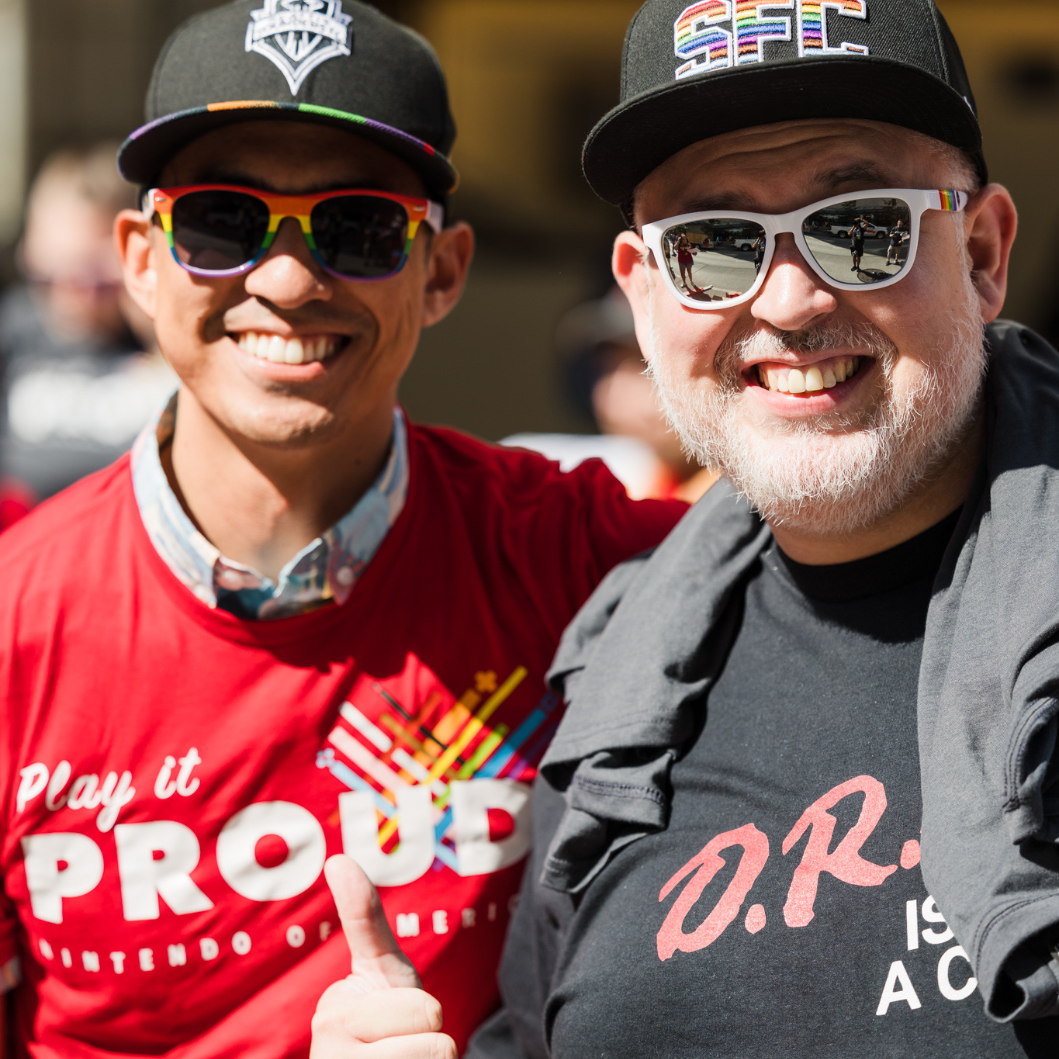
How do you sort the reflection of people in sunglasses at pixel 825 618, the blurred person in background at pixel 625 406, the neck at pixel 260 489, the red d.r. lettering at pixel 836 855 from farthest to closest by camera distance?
the blurred person in background at pixel 625 406
the neck at pixel 260 489
the red d.r. lettering at pixel 836 855
the reflection of people in sunglasses at pixel 825 618

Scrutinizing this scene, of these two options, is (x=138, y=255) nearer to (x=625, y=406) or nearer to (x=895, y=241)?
(x=895, y=241)

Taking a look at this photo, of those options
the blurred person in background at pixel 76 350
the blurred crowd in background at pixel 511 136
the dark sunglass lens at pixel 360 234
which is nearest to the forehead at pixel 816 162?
the dark sunglass lens at pixel 360 234

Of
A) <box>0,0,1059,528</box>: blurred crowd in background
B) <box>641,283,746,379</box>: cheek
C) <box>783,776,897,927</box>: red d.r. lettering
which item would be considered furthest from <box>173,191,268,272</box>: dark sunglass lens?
<box>0,0,1059,528</box>: blurred crowd in background

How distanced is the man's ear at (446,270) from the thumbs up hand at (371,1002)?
1.21m

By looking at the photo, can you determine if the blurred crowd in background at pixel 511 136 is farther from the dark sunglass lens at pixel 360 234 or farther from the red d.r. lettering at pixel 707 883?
the red d.r. lettering at pixel 707 883

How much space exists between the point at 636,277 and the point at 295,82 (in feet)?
2.30

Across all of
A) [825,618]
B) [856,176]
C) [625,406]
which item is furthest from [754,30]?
[625,406]

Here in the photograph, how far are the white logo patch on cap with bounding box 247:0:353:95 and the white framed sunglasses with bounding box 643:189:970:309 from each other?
2.91ft

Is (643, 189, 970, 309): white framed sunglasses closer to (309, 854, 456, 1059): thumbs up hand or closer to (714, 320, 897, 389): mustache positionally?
(714, 320, 897, 389): mustache

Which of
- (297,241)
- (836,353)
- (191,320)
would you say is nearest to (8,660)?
(191,320)

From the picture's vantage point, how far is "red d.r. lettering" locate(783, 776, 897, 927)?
164cm

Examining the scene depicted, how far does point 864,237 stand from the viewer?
65.8 inches

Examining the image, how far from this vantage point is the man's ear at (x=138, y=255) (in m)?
2.47

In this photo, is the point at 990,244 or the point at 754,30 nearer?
the point at 754,30
